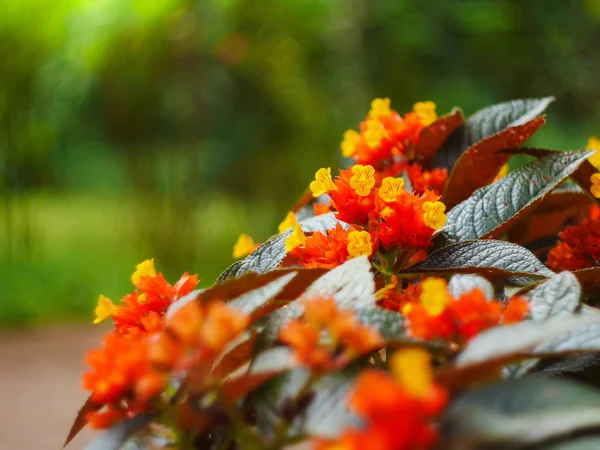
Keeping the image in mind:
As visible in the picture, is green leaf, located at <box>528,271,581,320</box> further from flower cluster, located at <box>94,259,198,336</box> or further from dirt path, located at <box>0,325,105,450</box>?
dirt path, located at <box>0,325,105,450</box>

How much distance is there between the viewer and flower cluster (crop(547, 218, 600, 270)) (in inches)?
21.1

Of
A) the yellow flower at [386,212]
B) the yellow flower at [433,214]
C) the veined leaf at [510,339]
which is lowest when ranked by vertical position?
the veined leaf at [510,339]

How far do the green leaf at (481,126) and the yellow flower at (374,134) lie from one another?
0.23 feet

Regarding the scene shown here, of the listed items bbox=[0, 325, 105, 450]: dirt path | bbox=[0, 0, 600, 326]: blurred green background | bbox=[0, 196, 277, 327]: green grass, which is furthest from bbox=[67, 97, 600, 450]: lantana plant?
bbox=[0, 0, 600, 326]: blurred green background

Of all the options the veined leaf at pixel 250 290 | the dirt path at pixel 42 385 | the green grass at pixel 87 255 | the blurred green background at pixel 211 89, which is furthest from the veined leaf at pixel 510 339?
the blurred green background at pixel 211 89

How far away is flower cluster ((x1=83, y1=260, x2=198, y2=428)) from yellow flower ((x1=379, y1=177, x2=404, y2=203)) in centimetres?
15

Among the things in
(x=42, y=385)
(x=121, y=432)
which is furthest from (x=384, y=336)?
(x=42, y=385)

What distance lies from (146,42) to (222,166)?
31.1 inches

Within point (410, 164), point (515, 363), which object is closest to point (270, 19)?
point (410, 164)

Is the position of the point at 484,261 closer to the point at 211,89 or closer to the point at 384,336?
the point at 384,336

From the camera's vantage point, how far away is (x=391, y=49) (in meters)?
3.31

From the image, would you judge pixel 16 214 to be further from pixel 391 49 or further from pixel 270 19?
pixel 391 49

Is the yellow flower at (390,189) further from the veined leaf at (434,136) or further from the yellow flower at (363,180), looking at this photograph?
the veined leaf at (434,136)

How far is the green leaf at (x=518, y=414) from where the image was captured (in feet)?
0.88
